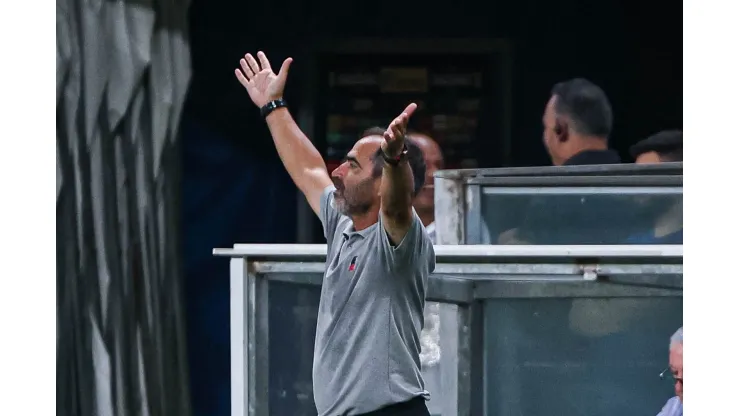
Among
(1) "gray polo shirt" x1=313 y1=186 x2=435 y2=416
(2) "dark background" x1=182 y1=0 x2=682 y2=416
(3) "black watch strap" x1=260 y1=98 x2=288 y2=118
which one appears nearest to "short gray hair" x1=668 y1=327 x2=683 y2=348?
(1) "gray polo shirt" x1=313 y1=186 x2=435 y2=416

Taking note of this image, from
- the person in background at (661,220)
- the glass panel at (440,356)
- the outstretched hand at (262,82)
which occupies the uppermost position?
the outstretched hand at (262,82)

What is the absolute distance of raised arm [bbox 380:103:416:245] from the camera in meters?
2.64

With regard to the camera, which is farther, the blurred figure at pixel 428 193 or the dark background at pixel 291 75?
the dark background at pixel 291 75

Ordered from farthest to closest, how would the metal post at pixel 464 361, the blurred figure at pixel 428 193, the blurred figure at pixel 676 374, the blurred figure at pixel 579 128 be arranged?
the blurred figure at pixel 579 128 < the blurred figure at pixel 428 193 < the metal post at pixel 464 361 < the blurred figure at pixel 676 374

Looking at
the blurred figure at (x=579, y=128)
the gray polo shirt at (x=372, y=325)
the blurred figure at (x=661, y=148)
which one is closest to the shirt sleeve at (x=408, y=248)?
the gray polo shirt at (x=372, y=325)

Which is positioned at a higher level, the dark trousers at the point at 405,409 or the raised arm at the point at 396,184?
the raised arm at the point at 396,184

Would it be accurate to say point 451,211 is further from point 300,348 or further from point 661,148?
point 661,148

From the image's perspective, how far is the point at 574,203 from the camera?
11.0 ft

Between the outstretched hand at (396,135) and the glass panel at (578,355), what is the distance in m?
0.59

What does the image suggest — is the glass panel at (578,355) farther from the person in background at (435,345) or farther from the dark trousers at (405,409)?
the dark trousers at (405,409)

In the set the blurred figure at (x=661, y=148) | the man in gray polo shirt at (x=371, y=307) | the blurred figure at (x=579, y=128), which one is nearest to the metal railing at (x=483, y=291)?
the man in gray polo shirt at (x=371, y=307)

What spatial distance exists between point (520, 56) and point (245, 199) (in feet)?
3.85

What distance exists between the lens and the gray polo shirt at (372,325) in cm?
290

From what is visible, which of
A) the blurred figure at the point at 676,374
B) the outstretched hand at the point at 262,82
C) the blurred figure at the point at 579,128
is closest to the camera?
the blurred figure at the point at 676,374
